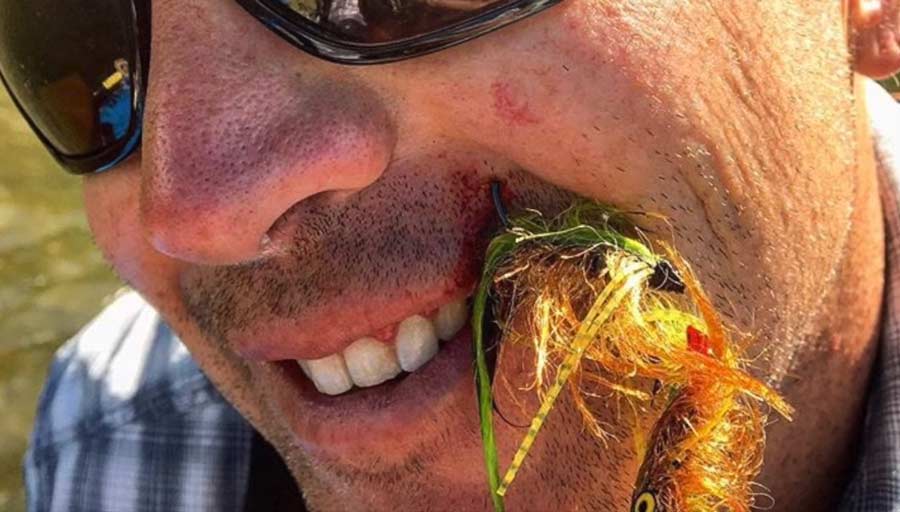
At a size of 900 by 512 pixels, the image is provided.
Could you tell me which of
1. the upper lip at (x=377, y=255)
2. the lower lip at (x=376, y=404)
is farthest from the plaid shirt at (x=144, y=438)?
the upper lip at (x=377, y=255)

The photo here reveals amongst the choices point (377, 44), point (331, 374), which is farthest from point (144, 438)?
point (377, 44)

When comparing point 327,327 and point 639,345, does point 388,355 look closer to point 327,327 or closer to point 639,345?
point 327,327

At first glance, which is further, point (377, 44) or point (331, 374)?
point (331, 374)

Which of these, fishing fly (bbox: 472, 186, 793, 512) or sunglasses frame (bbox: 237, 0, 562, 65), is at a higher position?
sunglasses frame (bbox: 237, 0, 562, 65)

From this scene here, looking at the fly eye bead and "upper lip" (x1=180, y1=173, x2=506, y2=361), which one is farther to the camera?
"upper lip" (x1=180, y1=173, x2=506, y2=361)

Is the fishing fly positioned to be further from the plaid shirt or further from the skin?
the plaid shirt

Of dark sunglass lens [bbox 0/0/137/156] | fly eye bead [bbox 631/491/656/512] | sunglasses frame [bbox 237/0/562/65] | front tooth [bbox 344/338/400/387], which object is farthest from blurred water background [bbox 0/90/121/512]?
fly eye bead [bbox 631/491/656/512]

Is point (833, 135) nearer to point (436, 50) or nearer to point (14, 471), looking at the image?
point (436, 50)
